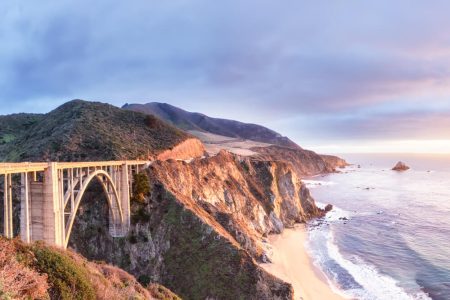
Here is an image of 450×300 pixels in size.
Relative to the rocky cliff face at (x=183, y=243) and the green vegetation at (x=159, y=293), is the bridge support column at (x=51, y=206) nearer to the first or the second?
the green vegetation at (x=159, y=293)

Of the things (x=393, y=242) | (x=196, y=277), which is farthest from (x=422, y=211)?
(x=196, y=277)

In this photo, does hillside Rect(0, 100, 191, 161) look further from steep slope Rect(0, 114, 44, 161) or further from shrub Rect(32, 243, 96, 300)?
shrub Rect(32, 243, 96, 300)

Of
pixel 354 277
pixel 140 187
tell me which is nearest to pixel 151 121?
pixel 140 187

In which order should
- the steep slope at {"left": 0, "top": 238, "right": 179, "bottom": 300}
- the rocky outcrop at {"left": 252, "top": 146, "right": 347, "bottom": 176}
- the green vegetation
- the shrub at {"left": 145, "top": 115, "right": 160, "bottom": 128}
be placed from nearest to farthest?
the steep slope at {"left": 0, "top": 238, "right": 179, "bottom": 300}, the green vegetation, the shrub at {"left": 145, "top": 115, "right": 160, "bottom": 128}, the rocky outcrop at {"left": 252, "top": 146, "right": 347, "bottom": 176}

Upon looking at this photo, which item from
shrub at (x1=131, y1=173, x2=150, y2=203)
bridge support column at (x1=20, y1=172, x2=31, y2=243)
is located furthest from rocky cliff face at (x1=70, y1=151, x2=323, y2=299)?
bridge support column at (x1=20, y1=172, x2=31, y2=243)

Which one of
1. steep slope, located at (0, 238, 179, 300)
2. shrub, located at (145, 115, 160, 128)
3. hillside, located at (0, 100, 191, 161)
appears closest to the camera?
steep slope, located at (0, 238, 179, 300)

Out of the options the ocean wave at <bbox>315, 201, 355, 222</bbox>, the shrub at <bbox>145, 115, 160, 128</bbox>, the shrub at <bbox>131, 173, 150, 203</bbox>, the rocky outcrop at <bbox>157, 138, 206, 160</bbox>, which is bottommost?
the ocean wave at <bbox>315, 201, 355, 222</bbox>

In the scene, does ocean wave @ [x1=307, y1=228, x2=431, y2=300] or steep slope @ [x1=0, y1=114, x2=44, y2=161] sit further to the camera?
steep slope @ [x1=0, y1=114, x2=44, y2=161]
